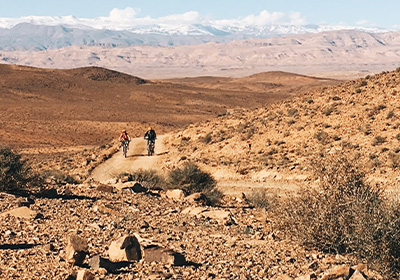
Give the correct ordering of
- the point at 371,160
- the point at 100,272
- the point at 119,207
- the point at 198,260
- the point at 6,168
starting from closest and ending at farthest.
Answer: the point at 100,272 → the point at 198,260 → the point at 119,207 → the point at 6,168 → the point at 371,160

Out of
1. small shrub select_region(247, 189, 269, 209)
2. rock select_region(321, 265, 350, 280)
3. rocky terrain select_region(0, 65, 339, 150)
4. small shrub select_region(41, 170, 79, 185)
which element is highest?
rock select_region(321, 265, 350, 280)

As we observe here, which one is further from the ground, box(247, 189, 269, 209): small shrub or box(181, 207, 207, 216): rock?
box(181, 207, 207, 216): rock

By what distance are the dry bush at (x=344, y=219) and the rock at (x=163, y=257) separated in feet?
6.57

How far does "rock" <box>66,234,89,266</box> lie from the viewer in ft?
25.6

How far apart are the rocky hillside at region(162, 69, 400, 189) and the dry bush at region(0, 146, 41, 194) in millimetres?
11468

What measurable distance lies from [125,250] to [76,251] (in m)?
0.69

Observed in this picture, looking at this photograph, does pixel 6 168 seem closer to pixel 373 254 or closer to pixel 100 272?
pixel 100 272

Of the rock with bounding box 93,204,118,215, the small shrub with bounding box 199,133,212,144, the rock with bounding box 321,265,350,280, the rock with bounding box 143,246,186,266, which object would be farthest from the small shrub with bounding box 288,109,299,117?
the rock with bounding box 321,265,350,280

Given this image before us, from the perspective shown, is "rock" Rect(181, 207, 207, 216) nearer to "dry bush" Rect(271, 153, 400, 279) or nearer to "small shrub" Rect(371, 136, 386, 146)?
"dry bush" Rect(271, 153, 400, 279)

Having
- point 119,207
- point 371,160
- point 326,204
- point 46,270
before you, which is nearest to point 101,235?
point 46,270

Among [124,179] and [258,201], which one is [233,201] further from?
[124,179]

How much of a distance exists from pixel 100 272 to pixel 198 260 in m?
1.54

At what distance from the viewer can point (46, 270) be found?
7.71m

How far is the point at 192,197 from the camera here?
47.6 ft
